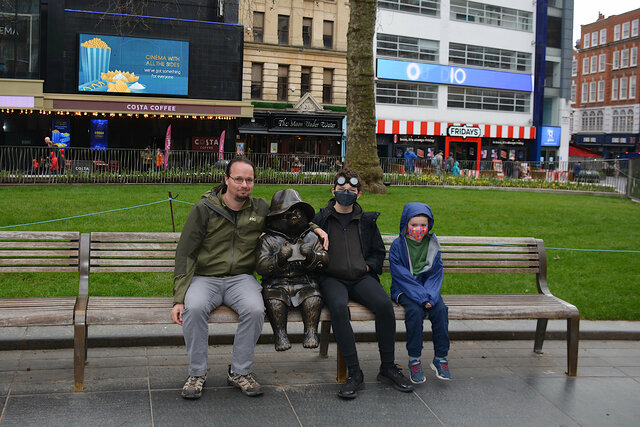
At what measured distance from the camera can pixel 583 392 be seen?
17.4 ft

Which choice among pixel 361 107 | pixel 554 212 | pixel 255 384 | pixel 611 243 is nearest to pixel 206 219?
pixel 255 384

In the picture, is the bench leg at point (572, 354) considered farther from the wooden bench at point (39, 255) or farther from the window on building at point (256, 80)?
the window on building at point (256, 80)

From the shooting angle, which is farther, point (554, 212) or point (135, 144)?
point (135, 144)

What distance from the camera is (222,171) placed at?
2252cm

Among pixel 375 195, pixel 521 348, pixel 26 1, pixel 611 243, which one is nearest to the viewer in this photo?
pixel 521 348

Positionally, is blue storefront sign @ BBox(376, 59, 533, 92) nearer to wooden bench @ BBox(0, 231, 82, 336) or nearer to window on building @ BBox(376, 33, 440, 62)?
window on building @ BBox(376, 33, 440, 62)

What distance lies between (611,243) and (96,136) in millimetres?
28322

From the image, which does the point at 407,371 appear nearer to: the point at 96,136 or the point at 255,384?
the point at 255,384

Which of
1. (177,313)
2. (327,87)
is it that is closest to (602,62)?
(327,87)

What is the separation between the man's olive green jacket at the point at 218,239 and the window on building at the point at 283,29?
3664 centimetres

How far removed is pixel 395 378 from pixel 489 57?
47010mm

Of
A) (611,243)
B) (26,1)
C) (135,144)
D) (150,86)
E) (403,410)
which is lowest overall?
(403,410)

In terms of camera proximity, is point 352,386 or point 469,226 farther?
point 469,226

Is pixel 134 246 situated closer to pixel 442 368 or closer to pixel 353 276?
pixel 353 276
